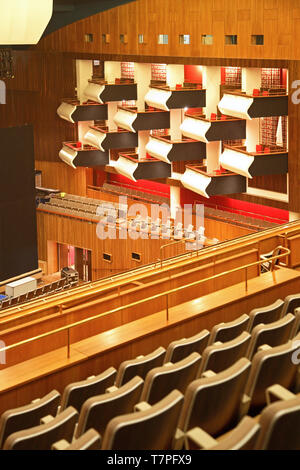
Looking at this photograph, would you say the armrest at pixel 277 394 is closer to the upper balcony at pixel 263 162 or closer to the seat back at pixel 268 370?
the seat back at pixel 268 370

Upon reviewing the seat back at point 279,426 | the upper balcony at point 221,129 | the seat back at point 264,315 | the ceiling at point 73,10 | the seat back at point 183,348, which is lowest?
the seat back at point 183,348

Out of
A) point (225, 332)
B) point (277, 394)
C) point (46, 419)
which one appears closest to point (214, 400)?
point (277, 394)

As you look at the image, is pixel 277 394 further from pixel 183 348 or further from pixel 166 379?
pixel 183 348

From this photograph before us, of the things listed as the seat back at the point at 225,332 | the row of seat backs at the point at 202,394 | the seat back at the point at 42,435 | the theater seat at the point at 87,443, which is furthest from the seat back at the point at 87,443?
the seat back at the point at 225,332

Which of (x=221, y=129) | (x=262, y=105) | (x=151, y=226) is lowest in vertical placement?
(x=151, y=226)

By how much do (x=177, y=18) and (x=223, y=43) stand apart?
3.01ft

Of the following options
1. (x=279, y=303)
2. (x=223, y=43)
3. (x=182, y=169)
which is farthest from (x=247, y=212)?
(x=279, y=303)

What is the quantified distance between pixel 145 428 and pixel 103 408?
0.34 meters

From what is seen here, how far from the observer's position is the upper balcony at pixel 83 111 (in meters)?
11.1

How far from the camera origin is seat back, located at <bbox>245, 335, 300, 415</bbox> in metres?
2.40

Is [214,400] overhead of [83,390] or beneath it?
overhead

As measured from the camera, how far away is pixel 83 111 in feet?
36.8

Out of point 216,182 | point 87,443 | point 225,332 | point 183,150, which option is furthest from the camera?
point 183,150

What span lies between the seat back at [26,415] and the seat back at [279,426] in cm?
93
